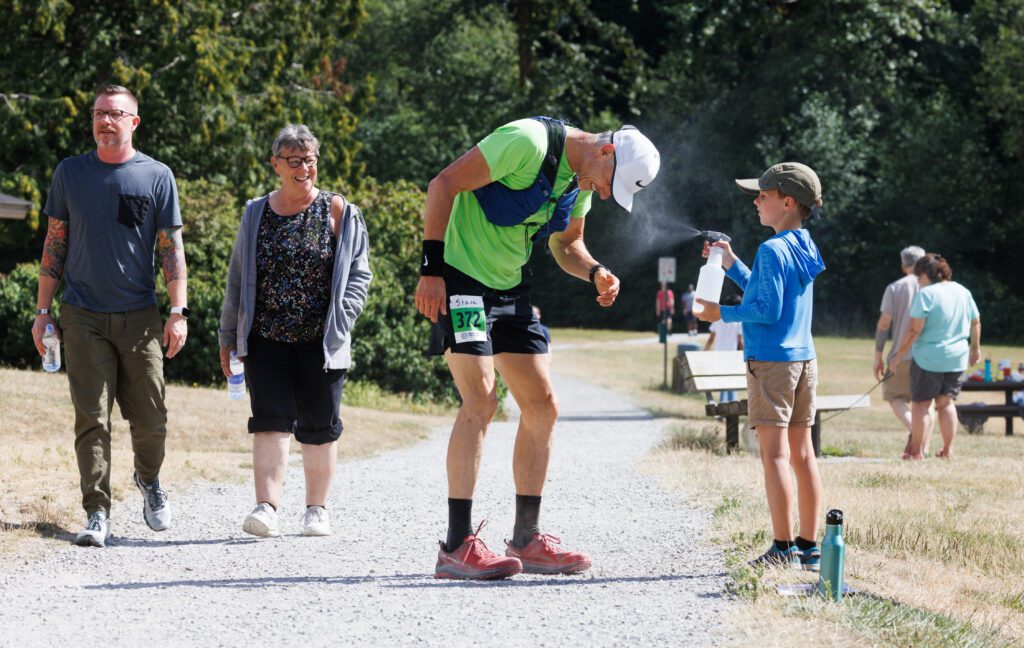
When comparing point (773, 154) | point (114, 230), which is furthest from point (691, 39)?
point (114, 230)

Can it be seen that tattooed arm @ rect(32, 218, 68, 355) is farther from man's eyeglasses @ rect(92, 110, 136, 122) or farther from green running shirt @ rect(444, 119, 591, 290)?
green running shirt @ rect(444, 119, 591, 290)

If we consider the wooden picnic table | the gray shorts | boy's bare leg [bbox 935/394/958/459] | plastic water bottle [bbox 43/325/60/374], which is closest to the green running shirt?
plastic water bottle [bbox 43/325/60/374]

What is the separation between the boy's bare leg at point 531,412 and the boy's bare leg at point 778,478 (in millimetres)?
872

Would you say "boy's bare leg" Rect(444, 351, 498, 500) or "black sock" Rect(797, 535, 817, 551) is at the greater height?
"boy's bare leg" Rect(444, 351, 498, 500)

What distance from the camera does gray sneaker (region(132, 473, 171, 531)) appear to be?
6.37 meters

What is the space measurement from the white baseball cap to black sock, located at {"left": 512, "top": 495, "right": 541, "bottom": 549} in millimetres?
1300

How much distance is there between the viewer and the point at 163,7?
22.1 metres

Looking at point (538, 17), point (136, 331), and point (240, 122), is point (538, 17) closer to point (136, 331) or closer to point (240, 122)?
point (240, 122)

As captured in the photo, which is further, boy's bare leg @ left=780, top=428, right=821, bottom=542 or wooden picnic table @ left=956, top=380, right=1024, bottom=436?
wooden picnic table @ left=956, top=380, right=1024, bottom=436

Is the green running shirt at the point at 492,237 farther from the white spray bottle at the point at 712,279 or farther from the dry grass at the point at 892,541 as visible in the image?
the dry grass at the point at 892,541

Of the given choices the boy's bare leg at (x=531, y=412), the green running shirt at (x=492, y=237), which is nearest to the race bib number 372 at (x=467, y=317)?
the green running shirt at (x=492, y=237)

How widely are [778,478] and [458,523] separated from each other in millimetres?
1293

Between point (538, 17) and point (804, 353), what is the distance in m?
36.9

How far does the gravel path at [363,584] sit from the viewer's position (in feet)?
14.3
